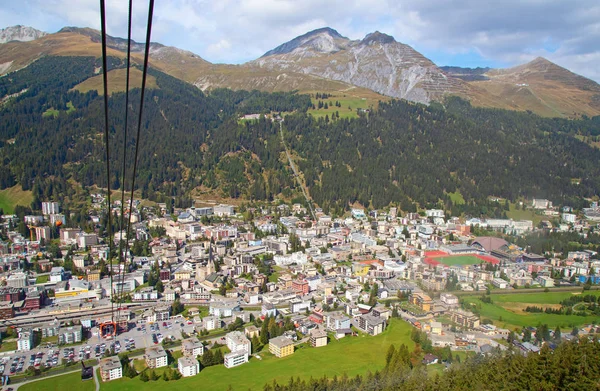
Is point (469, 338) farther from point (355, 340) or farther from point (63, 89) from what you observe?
point (63, 89)

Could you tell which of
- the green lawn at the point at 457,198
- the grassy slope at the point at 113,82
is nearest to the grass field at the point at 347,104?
the green lawn at the point at 457,198

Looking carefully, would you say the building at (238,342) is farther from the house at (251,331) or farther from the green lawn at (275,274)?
the green lawn at (275,274)

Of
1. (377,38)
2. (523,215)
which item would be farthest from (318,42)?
(523,215)

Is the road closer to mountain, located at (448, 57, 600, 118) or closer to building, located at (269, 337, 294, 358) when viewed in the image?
building, located at (269, 337, 294, 358)

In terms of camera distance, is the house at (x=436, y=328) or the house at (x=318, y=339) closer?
the house at (x=436, y=328)

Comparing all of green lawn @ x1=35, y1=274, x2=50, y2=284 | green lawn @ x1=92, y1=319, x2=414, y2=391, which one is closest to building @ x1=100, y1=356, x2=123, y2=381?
green lawn @ x1=92, y1=319, x2=414, y2=391

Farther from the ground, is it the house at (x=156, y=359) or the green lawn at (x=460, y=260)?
the green lawn at (x=460, y=260)

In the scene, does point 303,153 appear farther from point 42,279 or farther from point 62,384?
point 62,384

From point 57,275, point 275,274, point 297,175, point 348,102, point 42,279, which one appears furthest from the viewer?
point 348,102
